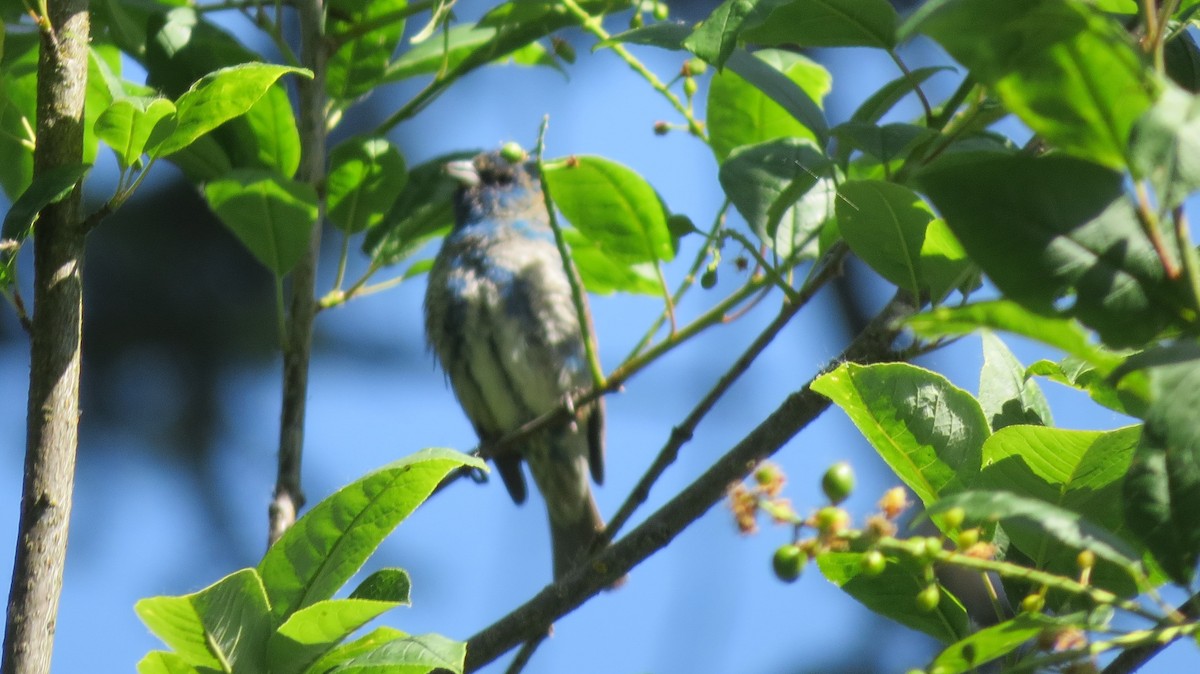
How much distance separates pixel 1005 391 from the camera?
66.8 inches

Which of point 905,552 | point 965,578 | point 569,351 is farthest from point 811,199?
point 569,351

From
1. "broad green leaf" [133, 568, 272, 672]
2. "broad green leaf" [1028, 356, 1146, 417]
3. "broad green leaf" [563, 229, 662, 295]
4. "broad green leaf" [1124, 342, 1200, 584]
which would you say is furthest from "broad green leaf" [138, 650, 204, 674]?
"broad green leaf" [563, 229, 662, 295]

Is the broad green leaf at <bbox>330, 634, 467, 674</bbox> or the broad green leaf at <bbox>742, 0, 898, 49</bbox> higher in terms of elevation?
the broad green leaf at <bbox>742, 0, 898, 49</bbox>

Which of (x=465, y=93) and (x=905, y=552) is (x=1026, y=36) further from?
(x=465, y=93)

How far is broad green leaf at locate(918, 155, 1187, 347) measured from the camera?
93 cm

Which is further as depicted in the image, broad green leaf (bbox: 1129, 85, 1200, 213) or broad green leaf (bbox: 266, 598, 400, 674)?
broad green leaf (bbox: 266, 598, 400, 674)

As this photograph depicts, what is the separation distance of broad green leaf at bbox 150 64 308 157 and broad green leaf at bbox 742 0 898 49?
1.81ft

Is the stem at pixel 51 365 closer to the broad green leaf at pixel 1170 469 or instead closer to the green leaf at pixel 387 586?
the green leaf at pixel 387 586

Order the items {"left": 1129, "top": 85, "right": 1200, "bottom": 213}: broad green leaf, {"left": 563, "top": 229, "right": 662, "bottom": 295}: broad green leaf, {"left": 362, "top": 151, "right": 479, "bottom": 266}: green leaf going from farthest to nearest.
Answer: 1. {"left": 362, "top": 151, "right": 479, "bottom": 266}: green leaf
2. {"left": 563, "top": 229, "right": 662, "bottom": 295}: broad green leaf
3. {"left": 1129, "top": 85, "right": 1200, "bottom": 213}: broad green leaf

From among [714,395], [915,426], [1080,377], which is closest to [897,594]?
[915,426]

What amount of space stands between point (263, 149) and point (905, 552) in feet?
5.51

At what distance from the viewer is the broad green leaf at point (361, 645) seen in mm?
1279

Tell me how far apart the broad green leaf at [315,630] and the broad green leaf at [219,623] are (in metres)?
0.03

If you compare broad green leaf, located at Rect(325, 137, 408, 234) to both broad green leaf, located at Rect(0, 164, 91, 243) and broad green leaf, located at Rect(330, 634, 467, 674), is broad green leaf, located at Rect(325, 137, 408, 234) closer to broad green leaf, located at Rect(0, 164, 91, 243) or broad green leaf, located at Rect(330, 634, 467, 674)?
broad green leaf, located at Rect(0, 164, 91, 243)
